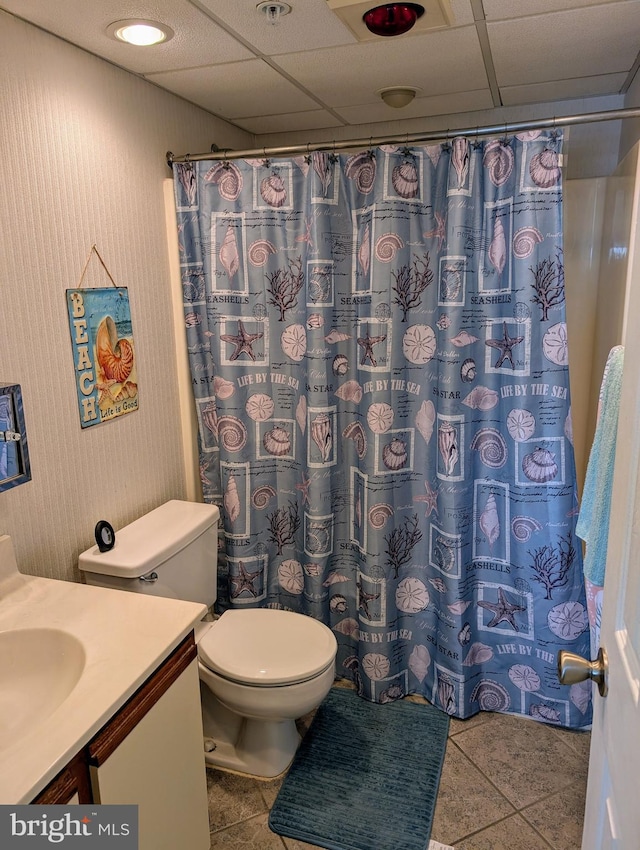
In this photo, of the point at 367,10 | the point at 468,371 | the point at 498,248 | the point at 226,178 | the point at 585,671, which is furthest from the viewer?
the point at 226,178

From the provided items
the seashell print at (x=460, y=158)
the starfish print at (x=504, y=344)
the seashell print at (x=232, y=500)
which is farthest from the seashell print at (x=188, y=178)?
the starfish print at (x=504, y=344)

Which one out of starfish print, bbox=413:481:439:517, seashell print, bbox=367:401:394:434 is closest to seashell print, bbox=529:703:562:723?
starfish print, bbox=413:481:439:517

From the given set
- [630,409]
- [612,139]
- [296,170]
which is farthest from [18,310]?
[612,139]

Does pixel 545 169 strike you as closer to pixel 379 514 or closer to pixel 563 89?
pixel 563 89

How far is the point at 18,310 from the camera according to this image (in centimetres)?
156

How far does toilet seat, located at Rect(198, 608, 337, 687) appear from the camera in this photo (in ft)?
5.98

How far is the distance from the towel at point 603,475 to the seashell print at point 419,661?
1.05m

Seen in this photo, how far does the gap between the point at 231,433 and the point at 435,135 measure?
1.22 meters

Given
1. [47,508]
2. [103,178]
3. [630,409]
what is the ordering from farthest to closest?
[103,178] < [47,508] < [630,409]

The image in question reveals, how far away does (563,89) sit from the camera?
2.12 m

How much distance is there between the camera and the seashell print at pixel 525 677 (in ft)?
7.16

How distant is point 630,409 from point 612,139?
1.84 meters

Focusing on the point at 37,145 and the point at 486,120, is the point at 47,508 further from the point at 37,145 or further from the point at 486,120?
the point at 486,120

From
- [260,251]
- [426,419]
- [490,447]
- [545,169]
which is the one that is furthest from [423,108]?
[490,447]
